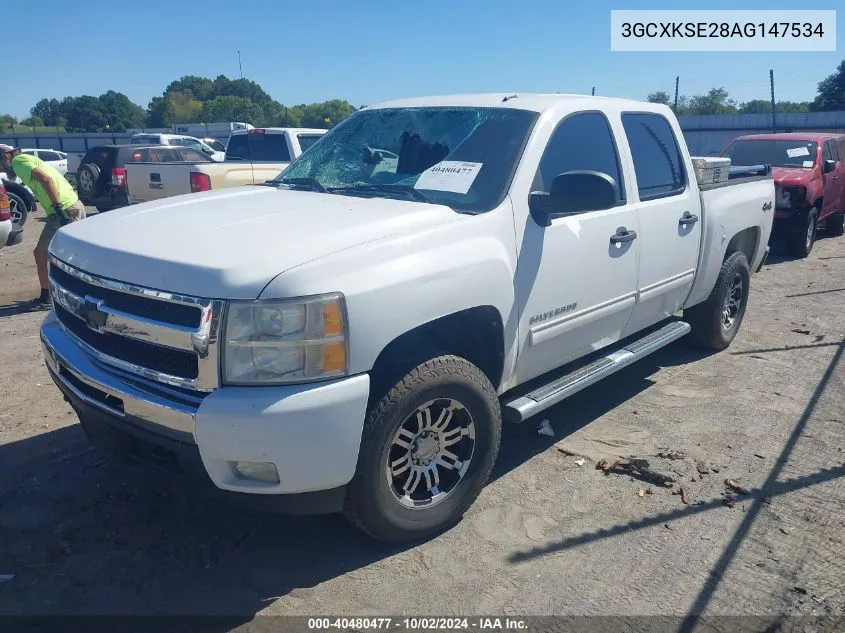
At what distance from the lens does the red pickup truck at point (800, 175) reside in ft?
34.4

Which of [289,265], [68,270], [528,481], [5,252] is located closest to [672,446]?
[528,481]

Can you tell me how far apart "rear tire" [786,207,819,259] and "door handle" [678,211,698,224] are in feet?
22.3

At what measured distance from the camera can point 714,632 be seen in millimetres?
2715

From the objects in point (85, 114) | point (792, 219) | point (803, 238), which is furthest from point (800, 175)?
point (85, 114)

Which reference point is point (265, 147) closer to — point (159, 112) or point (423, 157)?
point (423, 157)

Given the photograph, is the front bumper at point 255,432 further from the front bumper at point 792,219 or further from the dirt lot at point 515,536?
the front bumper at point 792,219

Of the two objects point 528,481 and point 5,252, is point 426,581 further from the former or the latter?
point 5,252

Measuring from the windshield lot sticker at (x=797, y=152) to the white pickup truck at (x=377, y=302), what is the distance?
795 cm

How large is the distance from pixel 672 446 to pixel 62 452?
3720 millimetres

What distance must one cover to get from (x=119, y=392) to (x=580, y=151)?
2.82m

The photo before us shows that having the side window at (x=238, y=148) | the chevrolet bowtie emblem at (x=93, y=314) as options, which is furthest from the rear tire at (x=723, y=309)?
the side window at (x=238, y=148)

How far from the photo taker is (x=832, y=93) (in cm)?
4259

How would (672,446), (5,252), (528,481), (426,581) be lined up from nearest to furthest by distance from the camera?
(426,581) → (528,481) → (672,446) → (5,252)

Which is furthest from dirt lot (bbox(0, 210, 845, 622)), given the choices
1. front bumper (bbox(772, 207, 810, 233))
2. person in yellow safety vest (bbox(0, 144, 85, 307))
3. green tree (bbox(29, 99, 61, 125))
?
green tree (bbox(29, 99, 61, 125))
